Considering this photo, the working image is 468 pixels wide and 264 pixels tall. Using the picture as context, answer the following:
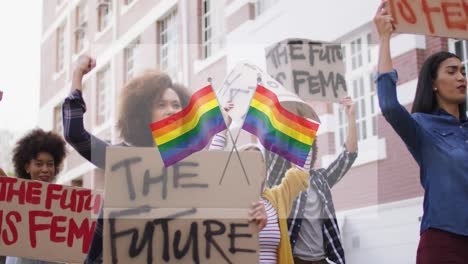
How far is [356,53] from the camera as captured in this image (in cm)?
734

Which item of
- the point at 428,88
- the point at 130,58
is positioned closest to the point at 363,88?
the point at 130,58

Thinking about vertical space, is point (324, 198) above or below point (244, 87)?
below

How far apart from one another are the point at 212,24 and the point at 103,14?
6.90 feet

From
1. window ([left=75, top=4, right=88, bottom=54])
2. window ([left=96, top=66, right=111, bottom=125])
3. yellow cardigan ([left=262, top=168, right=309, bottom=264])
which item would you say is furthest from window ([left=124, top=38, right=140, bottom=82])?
yellow cardigan ([left=262, top=168, right=309, bottom=264])

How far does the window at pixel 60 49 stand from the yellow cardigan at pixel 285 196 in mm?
8114

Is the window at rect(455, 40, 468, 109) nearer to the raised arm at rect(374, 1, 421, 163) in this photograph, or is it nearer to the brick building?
the brick building

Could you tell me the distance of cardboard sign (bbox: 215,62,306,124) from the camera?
11.6 feet

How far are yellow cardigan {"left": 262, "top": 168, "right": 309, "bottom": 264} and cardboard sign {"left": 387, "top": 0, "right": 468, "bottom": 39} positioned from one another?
0.73m

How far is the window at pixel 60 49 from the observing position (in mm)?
11297

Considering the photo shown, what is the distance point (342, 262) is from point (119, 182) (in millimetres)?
1471

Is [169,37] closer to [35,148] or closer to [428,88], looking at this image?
[35,148]

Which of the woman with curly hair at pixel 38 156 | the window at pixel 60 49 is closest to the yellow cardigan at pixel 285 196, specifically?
the woman with curly hair at pixel 38 156

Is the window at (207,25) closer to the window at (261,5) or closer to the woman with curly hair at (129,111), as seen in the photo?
the window at (261,5)

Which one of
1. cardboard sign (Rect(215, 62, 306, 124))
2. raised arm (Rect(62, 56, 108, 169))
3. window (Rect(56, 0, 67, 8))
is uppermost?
window (Rect(56, 0, 67, 8))
